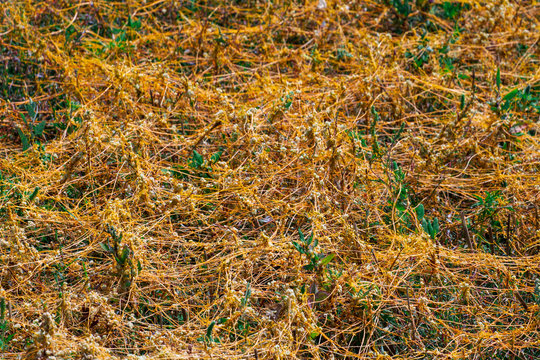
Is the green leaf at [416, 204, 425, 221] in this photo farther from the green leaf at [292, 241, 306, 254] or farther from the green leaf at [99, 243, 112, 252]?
the green leaf at [99, 243, 112, 252]

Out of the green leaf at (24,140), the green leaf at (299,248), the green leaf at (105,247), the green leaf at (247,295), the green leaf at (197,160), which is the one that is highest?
the green leaf at (24,140)

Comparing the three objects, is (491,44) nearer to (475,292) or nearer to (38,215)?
(475,292)

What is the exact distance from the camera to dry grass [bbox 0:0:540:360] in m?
2.55

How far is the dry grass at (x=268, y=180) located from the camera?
2549 millimetres

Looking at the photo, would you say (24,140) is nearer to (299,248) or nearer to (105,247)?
(105,247)

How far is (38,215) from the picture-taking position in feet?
9.36

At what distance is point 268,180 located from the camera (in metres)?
3.08

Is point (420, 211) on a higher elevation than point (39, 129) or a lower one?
lower

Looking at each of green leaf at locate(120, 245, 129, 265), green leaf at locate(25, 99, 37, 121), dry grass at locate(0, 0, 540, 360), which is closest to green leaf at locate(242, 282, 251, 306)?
dry grass at locate(0, 0, 540, 360)

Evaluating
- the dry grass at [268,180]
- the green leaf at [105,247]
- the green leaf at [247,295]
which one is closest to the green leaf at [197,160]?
the dry grass at [268,180]

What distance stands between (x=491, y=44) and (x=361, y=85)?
1.05 metres

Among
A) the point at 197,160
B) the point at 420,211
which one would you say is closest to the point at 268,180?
the point at 197,160

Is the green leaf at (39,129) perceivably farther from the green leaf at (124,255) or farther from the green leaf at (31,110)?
the green leaf at (124,255)

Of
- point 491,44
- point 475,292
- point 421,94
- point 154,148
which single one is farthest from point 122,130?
point 491,44
